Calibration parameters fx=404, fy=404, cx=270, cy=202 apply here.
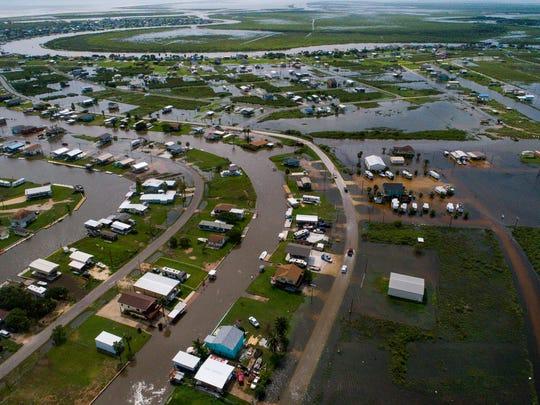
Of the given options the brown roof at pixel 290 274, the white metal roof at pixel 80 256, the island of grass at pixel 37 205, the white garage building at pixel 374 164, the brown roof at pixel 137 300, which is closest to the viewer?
the brown roof at pixel 137 300

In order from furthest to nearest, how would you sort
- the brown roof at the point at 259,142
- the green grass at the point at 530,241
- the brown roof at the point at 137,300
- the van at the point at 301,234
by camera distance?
the brown roof at the point at 259,142
the van at the point at 301,234
the green grass at the point at 530,241
the brown roof at the point at 137,300

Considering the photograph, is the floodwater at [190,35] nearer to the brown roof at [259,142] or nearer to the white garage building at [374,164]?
the brown roof at [259,142]

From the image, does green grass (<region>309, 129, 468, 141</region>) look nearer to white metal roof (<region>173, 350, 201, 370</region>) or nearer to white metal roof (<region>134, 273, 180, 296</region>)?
white metal roof (<region>134, 273, 180, 296</region>)

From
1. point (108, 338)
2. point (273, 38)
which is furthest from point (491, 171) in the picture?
point (273, 38)

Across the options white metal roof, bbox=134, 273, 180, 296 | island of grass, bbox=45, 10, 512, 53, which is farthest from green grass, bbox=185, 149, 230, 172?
island of grass, bbox=45, 10, 512, 53

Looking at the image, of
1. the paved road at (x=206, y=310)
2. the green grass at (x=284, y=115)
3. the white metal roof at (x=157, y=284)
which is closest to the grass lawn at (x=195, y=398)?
the paved road at (x=206, y=310)

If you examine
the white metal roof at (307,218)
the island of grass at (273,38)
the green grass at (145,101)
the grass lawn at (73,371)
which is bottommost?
the grass lawn at (73,371)

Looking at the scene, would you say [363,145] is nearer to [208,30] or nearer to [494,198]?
[494,198]
